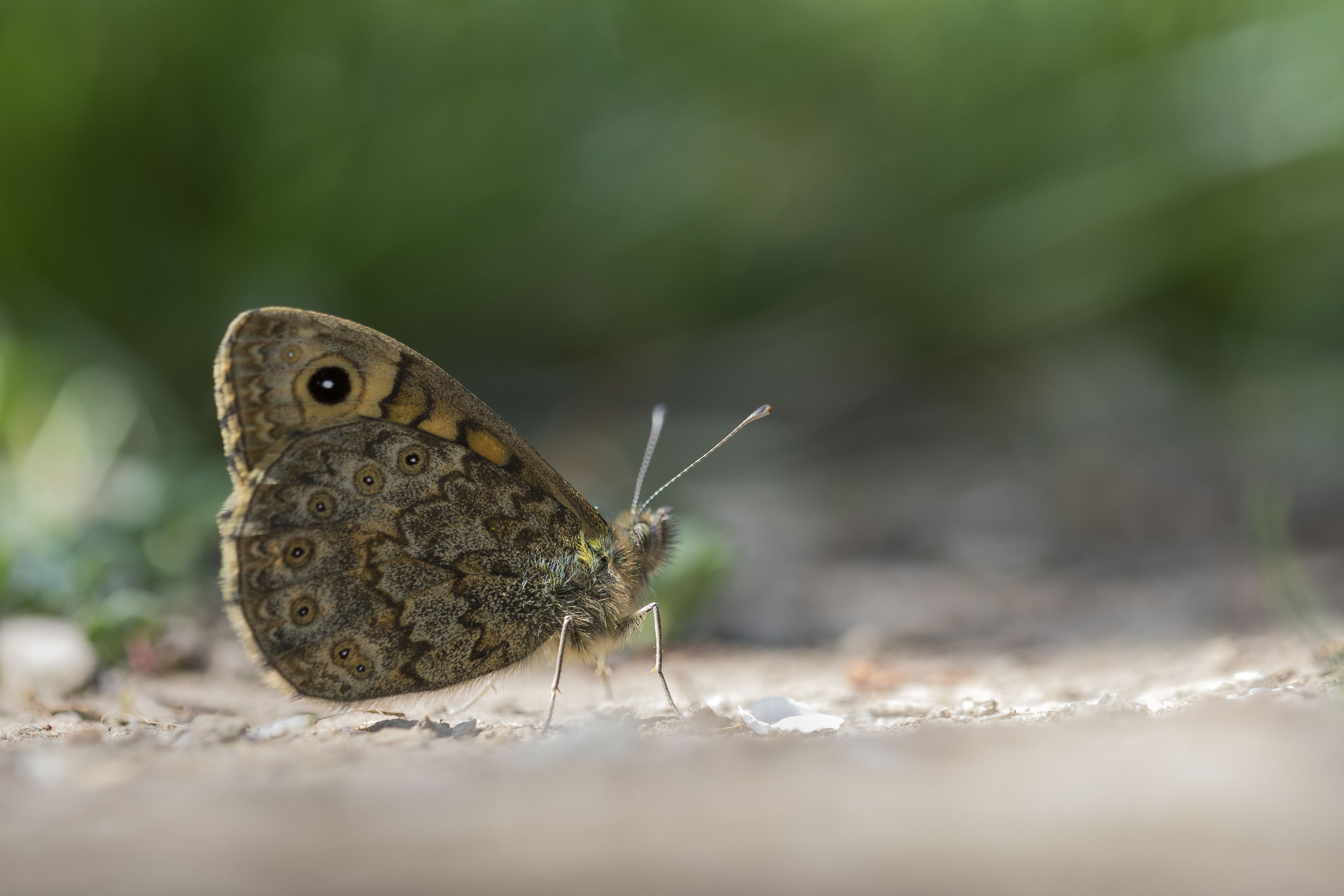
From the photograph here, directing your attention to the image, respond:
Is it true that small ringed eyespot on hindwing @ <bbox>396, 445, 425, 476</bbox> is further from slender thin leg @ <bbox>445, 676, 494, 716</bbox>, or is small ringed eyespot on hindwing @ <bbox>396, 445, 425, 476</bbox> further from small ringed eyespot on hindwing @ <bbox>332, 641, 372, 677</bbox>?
slender thin leg @ <bbox>445, 676, 494, 716</bbox>

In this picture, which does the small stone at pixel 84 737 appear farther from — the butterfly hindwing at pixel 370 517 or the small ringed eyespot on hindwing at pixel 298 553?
the small ringed eyespot on hindwing at pixel 298 553

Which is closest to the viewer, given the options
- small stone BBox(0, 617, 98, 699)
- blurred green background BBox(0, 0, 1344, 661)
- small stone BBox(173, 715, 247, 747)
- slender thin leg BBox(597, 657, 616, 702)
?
small stone BBox(173, 715, 247, 747)

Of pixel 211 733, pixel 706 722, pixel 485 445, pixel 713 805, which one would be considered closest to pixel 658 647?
pixel 706 722

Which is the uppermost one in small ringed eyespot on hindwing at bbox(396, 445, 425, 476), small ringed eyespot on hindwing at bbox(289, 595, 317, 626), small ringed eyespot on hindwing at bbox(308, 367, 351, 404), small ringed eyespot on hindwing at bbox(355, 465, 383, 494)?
small ringed eyespot on hindwing at bbox(308, 367, 351, 404)

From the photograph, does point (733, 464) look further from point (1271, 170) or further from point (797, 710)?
point (797, 710)

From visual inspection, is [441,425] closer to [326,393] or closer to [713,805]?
[326,393]

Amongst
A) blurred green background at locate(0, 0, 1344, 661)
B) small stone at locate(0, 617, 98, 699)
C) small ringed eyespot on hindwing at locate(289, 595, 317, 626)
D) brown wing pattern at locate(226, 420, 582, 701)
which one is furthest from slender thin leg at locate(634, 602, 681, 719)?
small stone at locate(0, 617, 98, 699)

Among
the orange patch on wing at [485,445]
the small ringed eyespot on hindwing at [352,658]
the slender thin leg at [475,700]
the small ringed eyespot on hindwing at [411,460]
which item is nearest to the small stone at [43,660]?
the small ringed eyespot on hindwing at [352,658]
